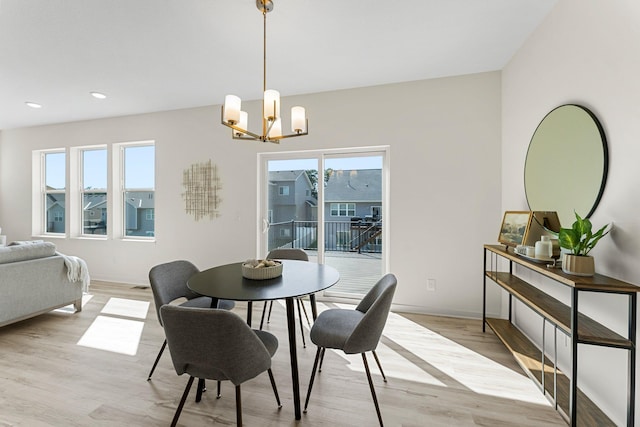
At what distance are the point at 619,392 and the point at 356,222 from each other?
2629 millimetres

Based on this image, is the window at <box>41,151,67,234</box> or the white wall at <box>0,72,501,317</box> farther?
the window at <box>41,151,67,234</box>

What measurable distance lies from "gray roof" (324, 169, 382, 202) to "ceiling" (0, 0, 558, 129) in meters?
1.06

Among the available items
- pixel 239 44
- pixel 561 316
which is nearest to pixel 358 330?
pixel 561 316

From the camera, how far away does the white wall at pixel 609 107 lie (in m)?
1.47

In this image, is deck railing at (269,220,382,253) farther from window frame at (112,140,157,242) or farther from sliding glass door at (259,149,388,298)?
window frame at (112,140,157,242)

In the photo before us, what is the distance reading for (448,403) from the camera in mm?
1857

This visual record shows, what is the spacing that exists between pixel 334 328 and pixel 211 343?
784 millimetres

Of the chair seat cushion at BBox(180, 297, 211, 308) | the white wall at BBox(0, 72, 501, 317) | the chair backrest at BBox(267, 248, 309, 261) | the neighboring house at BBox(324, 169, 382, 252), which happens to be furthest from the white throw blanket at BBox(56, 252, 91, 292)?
the neighboring house at BBox(324, 169, 382, 252)

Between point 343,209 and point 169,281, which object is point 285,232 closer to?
point 343,209

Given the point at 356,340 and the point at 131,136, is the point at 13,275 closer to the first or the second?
the point at 131,136

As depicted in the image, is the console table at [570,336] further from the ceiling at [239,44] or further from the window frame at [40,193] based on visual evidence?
the window frame at [40,193]

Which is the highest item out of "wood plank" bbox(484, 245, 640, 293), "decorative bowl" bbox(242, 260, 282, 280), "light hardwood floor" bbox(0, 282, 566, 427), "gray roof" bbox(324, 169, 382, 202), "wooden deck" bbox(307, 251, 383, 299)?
"gray roof" bbox(324, 169, 382, 202)

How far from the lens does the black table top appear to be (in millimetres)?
1612

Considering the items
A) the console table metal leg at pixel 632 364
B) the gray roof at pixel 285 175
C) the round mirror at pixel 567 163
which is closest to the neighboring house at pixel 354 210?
the gray roof at pixel 285 175
